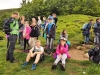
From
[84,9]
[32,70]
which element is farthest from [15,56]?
[84,9]

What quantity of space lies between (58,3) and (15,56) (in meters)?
26.7

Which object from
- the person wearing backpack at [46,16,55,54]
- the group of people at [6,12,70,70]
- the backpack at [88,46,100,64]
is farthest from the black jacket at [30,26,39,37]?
the backpack at [88,46,100,64]

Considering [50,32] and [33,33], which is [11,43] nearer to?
[33,33]

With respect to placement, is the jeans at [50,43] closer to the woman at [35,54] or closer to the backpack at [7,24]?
the woman at [35,54]

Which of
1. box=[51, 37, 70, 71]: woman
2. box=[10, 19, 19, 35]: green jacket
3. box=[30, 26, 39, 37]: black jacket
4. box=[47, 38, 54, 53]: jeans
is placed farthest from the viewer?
box=[47, 38, 54, 53]: jeans

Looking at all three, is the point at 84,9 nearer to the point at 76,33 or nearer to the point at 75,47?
the point at 76,33

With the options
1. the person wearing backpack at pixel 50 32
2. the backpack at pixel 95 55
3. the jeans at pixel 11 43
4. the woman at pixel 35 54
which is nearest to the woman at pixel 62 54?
the woman at pixel 35 54

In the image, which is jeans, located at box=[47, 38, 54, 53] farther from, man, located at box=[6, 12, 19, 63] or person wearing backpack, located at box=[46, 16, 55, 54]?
man, located at box=[6, 12, 19, 63]

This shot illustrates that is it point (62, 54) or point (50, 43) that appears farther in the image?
point (50, 43)

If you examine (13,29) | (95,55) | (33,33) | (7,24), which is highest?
(7,24)

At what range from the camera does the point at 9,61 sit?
13461 mm

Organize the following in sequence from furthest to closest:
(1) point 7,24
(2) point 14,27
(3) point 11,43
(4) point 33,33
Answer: (4) point 33,33 → (3) point 11,43 → (2) point 14,27 → (1) point 7,24

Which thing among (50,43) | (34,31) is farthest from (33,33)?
(50,43)

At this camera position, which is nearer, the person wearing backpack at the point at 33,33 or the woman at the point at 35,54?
the woman at the point at 35,54
